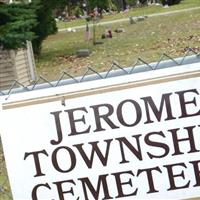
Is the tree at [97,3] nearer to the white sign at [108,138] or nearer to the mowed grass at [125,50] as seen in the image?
the mowed grass at [125,50]

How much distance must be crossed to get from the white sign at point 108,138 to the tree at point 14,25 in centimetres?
709

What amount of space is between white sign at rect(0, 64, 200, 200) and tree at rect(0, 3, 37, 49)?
709cm

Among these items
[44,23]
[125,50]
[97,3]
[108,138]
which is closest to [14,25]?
[108,138]

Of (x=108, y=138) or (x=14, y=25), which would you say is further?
(x=14, y=25)

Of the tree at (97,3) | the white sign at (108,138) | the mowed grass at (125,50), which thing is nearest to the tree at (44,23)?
the mowed grass at (125,50)

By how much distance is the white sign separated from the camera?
344cm

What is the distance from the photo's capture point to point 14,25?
10469 millimetres

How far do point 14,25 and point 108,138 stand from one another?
7311 mm

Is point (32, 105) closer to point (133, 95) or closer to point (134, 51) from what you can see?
point (133, 95)

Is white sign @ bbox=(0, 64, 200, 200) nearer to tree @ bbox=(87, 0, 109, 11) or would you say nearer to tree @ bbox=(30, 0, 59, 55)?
tree @ bbox=(30, 0, 59, 55)

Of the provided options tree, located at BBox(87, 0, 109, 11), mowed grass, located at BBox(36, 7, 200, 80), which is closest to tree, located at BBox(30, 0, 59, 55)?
mowed grass, located at BBox(36, 7, 200, 80)

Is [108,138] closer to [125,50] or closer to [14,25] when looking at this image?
[14,25]

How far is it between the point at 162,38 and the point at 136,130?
65.0ft

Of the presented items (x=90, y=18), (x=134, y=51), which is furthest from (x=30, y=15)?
(x=90, y=18)
